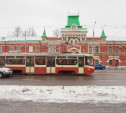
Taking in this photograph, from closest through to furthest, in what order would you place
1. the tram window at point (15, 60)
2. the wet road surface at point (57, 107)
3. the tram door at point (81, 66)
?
1. the wet road surface at point (57, 107)
2. the tram door at point (81, 66)
3. the tram window at point (15, 60)

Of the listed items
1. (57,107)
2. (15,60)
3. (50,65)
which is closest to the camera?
(57,107)

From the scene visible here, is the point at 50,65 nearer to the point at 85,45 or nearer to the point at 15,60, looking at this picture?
the point at 15,60

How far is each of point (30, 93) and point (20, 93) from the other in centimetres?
62

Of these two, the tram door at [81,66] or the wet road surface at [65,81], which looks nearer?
the wet road surface at [65,81]

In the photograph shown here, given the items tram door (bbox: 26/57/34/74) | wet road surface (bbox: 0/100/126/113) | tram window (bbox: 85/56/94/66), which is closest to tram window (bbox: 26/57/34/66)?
tram door (bbox: 26/57/34/74)

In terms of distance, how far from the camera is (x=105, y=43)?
34.1 meters

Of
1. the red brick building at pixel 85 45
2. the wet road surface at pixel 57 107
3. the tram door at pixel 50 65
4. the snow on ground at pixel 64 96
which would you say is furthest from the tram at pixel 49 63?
the red brick building at pixel 85 45

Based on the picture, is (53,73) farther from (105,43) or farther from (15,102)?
(105,43)

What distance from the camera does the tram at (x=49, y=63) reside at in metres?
15.0

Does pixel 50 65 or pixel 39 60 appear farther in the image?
pixel 39 60

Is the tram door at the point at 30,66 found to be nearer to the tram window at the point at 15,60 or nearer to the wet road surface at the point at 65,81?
the tram window at the point at 15,60

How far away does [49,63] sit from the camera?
50.6 ft

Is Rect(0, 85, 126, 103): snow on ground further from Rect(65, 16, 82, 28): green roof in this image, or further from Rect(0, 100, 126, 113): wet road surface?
Rect(65, 16, 82, 28): green roof

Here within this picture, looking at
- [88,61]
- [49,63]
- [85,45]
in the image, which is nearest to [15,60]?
[49,63]
